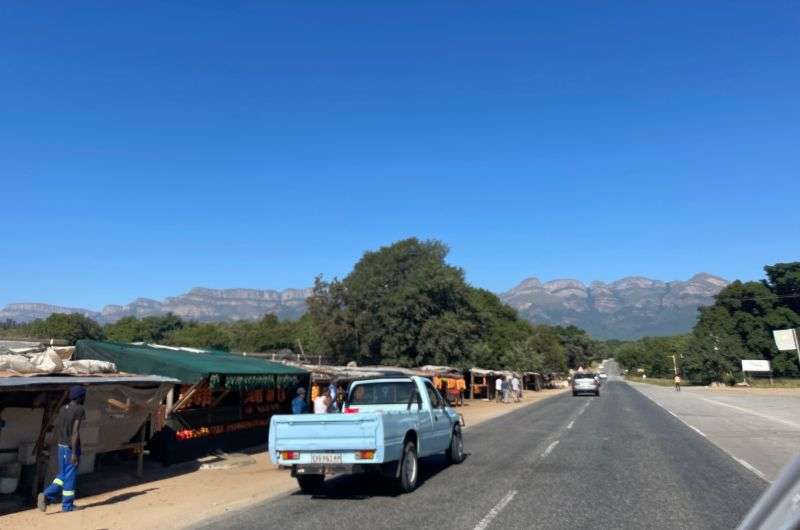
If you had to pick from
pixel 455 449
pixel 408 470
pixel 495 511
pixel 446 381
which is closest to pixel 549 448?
pixel 455 449

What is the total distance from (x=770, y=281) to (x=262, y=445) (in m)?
95.0

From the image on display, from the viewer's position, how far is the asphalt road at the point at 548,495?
26.7 ft

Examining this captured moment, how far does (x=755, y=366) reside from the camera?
3049 inches

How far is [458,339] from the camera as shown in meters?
47.2

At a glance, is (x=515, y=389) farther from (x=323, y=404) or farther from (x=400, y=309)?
(x=323, y=404)

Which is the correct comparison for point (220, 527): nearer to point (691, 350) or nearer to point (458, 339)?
point (458, 339)

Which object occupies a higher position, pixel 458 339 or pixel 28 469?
pixel 458 339

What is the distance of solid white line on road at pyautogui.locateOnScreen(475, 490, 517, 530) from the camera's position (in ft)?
25.5

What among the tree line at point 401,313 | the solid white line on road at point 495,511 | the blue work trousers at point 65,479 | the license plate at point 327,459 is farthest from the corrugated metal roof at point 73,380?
the tree line at point 401,313

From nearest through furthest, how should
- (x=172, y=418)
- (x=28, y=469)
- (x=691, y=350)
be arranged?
(x=28, y=469), (x=172, y=418), (x=691, y=350)

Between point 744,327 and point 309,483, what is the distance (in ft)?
307

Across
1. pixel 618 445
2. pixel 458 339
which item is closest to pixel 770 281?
pixel 458 339

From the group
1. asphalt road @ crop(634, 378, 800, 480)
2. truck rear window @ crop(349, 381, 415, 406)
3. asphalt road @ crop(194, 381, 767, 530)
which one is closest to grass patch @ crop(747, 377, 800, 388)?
asphalt road @ crop(634, 378, 800, 480)

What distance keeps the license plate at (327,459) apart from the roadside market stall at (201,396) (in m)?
5.14
